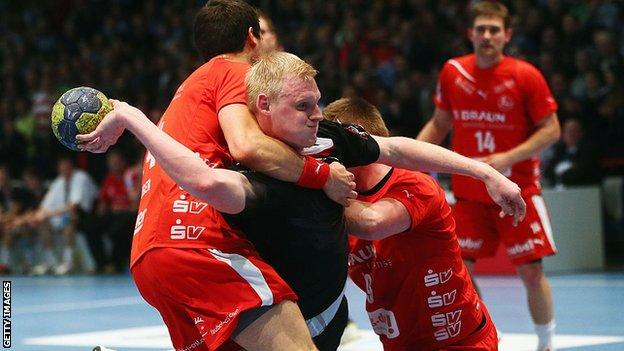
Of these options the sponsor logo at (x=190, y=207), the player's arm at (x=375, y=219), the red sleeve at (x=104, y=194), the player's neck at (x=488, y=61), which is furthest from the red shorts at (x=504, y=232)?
the red sleeve at (x=104, y=194)

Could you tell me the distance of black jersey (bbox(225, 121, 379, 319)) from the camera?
402 cm

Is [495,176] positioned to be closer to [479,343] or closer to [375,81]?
[479,343]

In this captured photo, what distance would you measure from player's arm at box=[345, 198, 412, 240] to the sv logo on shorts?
0.47 m

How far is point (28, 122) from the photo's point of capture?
19.2 metres

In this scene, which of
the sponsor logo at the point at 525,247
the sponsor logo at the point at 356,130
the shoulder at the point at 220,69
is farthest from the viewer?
the sponsor logo at the point at 525,247

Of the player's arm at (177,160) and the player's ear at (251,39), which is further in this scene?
the player's ear at (251,39)

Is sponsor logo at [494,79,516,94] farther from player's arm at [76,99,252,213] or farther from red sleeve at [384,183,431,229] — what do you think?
player's arm at [76,99,252,213]

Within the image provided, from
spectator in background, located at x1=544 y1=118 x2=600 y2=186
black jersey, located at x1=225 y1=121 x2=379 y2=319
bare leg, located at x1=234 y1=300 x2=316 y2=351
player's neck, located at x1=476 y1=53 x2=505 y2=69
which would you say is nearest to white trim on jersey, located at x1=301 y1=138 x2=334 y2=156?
black jersey, located at x1=225 y1=121 x2=379 y2=319

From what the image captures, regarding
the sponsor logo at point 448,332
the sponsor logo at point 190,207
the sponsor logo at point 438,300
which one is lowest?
the sponsor logo at point 448,332

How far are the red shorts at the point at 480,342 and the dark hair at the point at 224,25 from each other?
1.54 m

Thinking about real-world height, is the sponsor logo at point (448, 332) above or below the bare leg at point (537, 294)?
above

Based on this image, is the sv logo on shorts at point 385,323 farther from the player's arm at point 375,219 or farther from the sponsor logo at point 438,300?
the player's arm at point 375,219

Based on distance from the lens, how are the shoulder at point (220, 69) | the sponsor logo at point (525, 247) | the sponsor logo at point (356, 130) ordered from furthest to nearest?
1. the sponsor logo at point (525, 247)
2. the sponsor logo at point (356, 130)
3. the shoulder at point (220, 69)

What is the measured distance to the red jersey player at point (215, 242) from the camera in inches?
155
